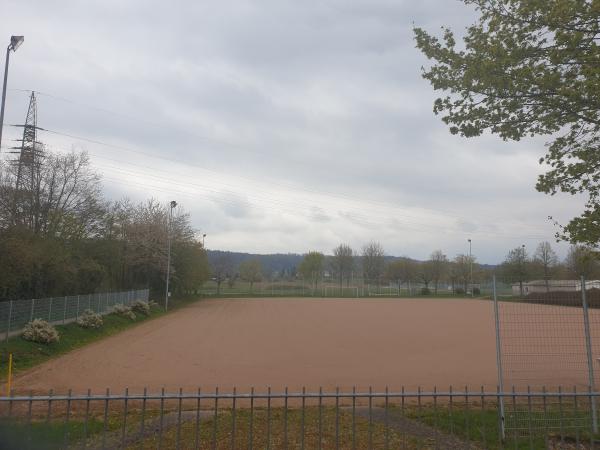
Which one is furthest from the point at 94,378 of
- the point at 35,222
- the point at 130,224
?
the point at 130,224

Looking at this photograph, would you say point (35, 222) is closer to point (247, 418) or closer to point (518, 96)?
point (247, 418)

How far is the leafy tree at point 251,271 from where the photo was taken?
9112 centimetres

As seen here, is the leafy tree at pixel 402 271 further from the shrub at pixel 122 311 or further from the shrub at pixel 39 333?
the shrub at pixel 39 333

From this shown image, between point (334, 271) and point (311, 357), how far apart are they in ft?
293

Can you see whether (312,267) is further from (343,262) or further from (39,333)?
(39,333)

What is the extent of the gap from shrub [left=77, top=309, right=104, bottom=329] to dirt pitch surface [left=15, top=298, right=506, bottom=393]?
1343 mm

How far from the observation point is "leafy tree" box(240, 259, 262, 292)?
9112 cm

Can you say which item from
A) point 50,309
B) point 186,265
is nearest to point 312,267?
point 186,265

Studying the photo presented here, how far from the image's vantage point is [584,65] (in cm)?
657

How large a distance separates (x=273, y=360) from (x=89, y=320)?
449 inches

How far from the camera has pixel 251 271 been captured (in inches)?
3573

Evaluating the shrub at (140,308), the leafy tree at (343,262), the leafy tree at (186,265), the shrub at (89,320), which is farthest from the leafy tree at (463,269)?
the shrub at (89,320)

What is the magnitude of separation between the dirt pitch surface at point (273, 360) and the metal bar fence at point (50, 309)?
2.33 m

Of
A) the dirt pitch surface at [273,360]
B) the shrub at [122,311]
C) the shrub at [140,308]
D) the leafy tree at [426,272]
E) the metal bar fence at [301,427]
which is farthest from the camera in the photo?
the leafy tree at [426,272]
